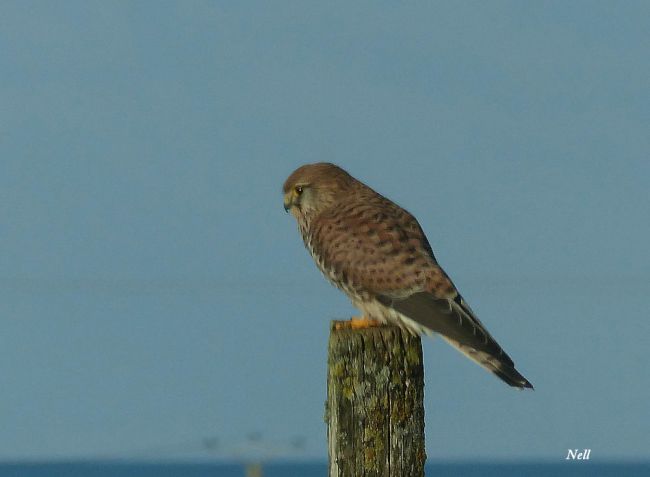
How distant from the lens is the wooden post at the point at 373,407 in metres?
6.59

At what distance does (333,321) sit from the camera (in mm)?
7531

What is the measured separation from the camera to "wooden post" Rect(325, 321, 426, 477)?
6590 mm

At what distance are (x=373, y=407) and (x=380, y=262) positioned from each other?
1.86 meters

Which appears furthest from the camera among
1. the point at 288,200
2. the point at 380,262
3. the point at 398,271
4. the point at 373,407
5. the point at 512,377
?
the point at 288,200

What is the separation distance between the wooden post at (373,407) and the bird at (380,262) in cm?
64

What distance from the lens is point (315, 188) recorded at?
9.35 m

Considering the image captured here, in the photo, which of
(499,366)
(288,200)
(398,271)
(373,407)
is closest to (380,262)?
(398,271)

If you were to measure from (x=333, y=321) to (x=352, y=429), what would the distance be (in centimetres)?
104

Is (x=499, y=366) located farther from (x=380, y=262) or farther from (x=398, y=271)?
(x=380, y=262)

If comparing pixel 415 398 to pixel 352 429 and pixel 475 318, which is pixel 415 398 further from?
pixel 475 318

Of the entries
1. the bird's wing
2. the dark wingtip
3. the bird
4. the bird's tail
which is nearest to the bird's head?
the bird

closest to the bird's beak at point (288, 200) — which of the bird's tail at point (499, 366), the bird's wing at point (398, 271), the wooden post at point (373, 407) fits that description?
the bird's wing at point (398, 271)

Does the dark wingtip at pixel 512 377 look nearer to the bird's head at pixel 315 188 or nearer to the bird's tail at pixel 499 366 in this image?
the bird's tail at pixel 499 366

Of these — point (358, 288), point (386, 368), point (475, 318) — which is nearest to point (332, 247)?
point (358, 288)
